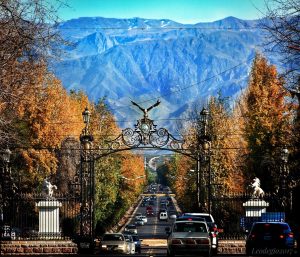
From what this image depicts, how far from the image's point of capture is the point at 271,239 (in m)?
30.9

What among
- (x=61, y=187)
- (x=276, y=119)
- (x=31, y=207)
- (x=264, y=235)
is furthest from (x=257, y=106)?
(x=264, y=235)

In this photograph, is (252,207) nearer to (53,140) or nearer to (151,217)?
(53,140)

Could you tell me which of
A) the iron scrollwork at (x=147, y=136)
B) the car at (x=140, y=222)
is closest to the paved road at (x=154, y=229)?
the car at (x=140, y=222)

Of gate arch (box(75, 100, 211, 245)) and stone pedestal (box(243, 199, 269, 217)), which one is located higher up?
gate arch (box(75, 100, 211, 245))

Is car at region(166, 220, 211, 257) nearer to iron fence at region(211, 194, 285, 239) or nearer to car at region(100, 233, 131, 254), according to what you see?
iron fence at region(211, 194, 285, 239)

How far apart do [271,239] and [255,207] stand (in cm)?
941

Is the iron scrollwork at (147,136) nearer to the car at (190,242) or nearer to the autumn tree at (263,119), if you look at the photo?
the car at (190,242)

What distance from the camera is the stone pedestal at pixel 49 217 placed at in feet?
130

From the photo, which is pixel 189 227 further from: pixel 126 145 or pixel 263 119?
pixel 263 119

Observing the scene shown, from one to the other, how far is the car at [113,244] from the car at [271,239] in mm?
13843

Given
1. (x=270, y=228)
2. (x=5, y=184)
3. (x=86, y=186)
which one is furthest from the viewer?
(x=86, y=186)

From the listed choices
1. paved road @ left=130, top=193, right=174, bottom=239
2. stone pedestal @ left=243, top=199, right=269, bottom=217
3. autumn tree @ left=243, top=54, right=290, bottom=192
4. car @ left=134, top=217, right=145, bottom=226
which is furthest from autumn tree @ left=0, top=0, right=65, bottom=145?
car @ left=134, top=217, right=145, bottom=226

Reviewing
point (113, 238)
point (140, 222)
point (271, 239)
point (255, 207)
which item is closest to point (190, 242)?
point (271, 239)

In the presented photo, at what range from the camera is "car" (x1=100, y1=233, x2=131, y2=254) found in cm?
4428
